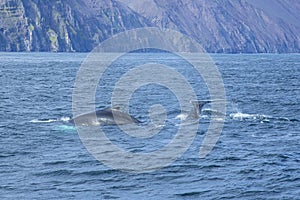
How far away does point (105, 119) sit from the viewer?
3888 cm

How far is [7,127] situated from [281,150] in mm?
16187

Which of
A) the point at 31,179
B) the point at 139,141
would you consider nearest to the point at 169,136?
the point at 139,141

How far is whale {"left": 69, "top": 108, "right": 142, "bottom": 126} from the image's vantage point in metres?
38.5

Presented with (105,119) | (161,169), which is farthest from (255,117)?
(161,169)

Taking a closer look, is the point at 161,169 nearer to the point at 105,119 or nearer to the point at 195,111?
the point at 105,119

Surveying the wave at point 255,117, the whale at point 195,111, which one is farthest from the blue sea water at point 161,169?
the whale at point 195,111

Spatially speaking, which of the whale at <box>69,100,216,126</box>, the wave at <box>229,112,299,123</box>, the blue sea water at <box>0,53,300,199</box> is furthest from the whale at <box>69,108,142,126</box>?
the wave at <box>229,112,299,123</box>

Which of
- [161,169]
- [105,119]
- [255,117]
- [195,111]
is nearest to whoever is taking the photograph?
[161,169]

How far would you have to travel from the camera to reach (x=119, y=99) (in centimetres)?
5950

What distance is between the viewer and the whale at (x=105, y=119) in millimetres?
38469

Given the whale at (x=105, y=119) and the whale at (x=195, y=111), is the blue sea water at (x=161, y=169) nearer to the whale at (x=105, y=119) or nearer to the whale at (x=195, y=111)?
the whale at (x=195, y=111)

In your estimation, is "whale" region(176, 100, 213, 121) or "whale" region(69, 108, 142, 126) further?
"whale" region(176, 100, 213, 121)

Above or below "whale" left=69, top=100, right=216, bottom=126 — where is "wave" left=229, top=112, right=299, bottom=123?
below

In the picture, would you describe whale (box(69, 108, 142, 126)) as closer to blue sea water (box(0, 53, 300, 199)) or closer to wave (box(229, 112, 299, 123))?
blue sea water (box(0, 53, 300, 199))
